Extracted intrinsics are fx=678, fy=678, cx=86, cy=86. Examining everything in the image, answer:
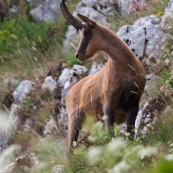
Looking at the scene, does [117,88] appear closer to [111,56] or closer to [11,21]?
[111,56]

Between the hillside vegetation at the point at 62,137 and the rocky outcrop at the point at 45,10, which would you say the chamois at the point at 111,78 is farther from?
the rocky outcrop at the point at 45,10

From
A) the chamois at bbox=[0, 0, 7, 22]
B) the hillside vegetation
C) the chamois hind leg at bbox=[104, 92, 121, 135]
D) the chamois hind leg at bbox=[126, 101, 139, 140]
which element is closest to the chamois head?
the chamois hind leg at bbox=[104, 92, 121, 135]

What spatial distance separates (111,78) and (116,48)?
439mm

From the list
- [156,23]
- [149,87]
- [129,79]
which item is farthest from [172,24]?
[129,79]

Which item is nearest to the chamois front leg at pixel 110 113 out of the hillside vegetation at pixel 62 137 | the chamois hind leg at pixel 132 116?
the chamois hind leg at pixel 132 116

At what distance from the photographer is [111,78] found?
28.7ft

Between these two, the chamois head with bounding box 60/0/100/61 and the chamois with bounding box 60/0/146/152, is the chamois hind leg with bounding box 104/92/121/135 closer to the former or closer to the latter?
the chamois with bounding box 60/0/146/152

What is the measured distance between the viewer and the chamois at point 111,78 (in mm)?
8633

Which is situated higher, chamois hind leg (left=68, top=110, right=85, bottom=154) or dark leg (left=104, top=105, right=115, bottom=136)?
dark leg (left=104, top=105, right=115, bottom=136)

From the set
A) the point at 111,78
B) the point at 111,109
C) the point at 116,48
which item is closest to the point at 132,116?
the point at 111,109

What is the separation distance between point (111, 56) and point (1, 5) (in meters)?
10.9

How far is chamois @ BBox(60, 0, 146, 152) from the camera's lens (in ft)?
28.3

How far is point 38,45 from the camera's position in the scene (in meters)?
16.9

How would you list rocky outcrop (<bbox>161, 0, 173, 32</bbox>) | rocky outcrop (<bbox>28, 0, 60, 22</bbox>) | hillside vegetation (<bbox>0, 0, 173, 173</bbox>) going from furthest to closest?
rocky outcrop (<bbox>28, 0, 60, 22</bbox>), rocky outcrop (<bbox>161, 0, 173, 32</bbox>), hillside vegetation (<bbox>0, 0, 173, 173</bbox>)
